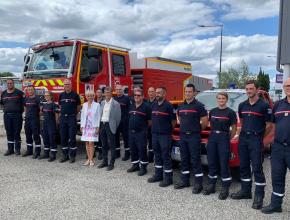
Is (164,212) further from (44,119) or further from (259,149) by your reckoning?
(44,119)

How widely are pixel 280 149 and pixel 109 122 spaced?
374cm

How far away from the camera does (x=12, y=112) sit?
8.80 m

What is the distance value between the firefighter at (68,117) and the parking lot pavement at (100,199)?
94 cm

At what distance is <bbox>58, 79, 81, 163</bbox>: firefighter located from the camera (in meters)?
7.97

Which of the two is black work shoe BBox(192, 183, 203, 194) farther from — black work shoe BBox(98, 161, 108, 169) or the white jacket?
the white jacket

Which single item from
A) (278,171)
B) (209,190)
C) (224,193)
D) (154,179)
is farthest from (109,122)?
(278,171)

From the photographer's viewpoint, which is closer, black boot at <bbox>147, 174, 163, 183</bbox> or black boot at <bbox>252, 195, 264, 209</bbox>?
black boot at <bbox>252, 195, 264, 209</bbox>

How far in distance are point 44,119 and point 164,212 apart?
4.45 metres

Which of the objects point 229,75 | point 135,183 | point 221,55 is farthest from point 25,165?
point 229,75

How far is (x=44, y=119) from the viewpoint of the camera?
27.5ft

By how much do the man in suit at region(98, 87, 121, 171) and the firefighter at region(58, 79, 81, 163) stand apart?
2.28ft

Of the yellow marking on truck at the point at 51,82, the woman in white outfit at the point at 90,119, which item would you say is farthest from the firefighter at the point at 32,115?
the woman in white outfit at the point at 90,119

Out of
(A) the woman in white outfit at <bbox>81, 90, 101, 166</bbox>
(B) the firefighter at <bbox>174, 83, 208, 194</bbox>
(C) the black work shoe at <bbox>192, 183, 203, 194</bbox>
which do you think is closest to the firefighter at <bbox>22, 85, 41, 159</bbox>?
(A) the woman in white outfit at <bbox>81, 90, 101, 166</bbox>

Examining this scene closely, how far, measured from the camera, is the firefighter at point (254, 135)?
5.29 meters
